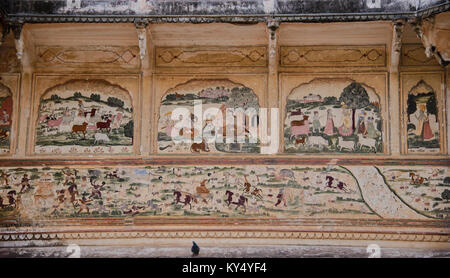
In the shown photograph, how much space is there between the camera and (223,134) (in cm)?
855

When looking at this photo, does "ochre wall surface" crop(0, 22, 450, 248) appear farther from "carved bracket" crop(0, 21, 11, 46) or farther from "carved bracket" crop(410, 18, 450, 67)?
"carved bracket" crop(410, 18, 450, 67)

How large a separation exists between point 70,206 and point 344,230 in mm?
3638

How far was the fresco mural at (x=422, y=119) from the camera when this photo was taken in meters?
8.28

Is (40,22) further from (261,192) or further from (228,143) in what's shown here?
(261,192)

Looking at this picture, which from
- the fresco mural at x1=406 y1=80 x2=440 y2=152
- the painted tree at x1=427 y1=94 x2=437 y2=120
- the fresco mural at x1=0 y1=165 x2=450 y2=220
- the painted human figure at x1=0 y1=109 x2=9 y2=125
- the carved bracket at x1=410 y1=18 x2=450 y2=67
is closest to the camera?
the carved bracket at x1=410 y1=18 x2=450 y2=67

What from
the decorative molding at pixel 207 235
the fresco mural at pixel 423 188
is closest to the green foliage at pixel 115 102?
the decorative molding at pixel 207 235

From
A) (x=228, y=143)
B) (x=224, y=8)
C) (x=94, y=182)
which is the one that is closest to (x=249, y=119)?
(x=228, y=143)

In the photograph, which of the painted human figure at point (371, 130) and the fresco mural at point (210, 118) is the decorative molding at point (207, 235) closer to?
the fresco mural at point (210, 118)

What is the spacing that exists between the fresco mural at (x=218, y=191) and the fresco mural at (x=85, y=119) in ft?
1.12

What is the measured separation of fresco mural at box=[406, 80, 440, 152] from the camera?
326 inches

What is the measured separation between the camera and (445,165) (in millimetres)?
8164

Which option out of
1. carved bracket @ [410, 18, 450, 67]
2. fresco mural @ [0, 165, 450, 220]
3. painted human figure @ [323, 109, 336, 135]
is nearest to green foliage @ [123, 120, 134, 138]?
fresco mural @ [0, 165, 450, 220]

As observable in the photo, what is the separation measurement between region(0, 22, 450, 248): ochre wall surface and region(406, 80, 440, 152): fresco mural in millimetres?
19

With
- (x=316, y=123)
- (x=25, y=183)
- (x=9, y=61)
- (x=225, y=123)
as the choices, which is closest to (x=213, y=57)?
(x=225, y=123)
